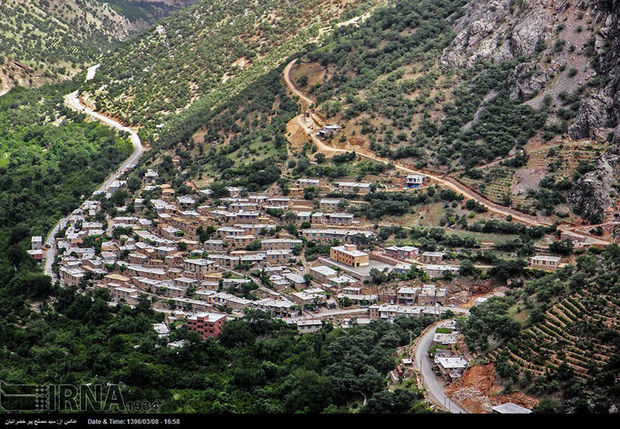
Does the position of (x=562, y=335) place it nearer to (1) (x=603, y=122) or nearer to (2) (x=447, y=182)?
(2) (x=447, y=182)

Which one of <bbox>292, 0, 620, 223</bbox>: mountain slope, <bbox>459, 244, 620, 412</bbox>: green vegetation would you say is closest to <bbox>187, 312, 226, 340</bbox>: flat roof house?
<bbox>459, 244, 620, 412</bbox>: green vegetation

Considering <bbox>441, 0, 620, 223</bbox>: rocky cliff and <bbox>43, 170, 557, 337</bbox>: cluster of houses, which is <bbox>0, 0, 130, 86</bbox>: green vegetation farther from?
<bbox>441, 0, 620, 223</bbox>: rocky cliff

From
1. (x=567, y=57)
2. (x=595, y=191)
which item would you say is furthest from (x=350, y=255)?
(x=567, y=57)

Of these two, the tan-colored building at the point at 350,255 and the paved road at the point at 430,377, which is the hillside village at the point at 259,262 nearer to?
the tan-colored building at the point at 350,255

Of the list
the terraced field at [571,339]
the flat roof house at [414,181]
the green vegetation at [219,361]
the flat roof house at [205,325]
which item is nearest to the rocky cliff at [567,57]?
the flat roof house at [414,181]

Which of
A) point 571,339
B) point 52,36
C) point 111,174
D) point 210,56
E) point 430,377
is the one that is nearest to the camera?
point 571,339

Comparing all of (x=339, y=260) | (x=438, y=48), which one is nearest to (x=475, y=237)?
(x=339, y=260)
